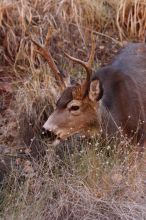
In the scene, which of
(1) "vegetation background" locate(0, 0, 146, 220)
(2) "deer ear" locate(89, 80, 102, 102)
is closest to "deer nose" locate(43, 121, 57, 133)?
(1) "vegetation background" locate(0, 0, 146, 220)

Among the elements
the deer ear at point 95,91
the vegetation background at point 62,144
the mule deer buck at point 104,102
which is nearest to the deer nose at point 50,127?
the mule deer buck at point 104,102

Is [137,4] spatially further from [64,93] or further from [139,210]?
[139,210]

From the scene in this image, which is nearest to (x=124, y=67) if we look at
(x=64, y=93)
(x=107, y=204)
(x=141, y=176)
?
(x=64, y=93)

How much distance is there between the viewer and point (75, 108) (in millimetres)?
6953

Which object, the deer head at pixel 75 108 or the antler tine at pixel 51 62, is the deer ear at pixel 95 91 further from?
the antler tine at pixel 51 62

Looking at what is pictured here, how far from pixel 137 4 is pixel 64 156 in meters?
3.16

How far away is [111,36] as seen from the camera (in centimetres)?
934

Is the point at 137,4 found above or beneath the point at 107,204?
above

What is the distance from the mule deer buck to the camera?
6.90 m

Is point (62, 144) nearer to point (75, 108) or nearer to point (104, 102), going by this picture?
point (75, 108)

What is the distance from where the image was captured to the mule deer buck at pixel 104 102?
6898 millimetres

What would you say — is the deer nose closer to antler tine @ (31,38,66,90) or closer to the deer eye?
the deer eye

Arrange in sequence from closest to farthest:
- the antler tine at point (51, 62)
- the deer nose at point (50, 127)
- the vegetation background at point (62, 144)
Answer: the vegetation background at point (62, 144), the deer nose at point (50, 127), the antler tine at point (51, 62)

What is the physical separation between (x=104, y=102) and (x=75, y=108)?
1.17 ft
